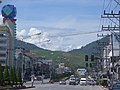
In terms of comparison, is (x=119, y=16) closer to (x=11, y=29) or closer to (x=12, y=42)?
(x=12, y=42)

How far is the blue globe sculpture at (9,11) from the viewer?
168000 mm

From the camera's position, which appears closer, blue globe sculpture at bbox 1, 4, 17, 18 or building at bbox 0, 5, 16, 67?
building at bbox 0, 5, 16, 67

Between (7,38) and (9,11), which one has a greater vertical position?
(9,11)

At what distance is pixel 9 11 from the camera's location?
170m

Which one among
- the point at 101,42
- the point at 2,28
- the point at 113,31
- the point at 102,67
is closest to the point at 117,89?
the point at 113,31

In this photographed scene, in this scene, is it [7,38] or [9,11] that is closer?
[7,38]

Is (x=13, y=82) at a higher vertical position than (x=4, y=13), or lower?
lower

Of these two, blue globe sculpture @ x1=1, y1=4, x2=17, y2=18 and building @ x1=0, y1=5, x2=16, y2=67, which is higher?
blue globe sculpture @ x1=1, y1=4, x2=17, y2=18

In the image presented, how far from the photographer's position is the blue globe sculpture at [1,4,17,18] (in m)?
168

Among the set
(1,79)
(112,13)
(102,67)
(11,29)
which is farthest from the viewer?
(11,29)

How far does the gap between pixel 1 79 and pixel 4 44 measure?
106 meters

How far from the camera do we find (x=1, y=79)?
207 ft

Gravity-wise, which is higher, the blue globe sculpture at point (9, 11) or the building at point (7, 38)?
the blue globe sculpture at point (9, 11)

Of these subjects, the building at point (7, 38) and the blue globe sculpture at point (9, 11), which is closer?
the building at point (7, 38)
